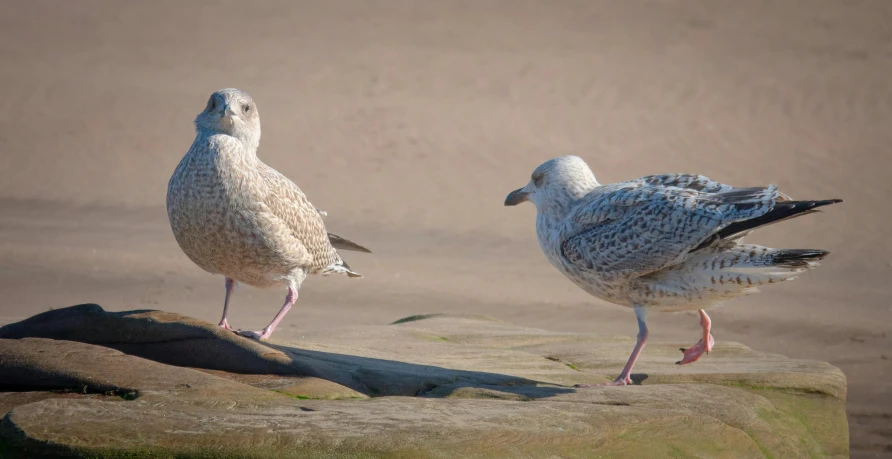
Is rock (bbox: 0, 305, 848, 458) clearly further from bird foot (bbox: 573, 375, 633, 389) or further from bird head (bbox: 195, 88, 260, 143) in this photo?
bird head (bbox: 195, 88, 260, 143)

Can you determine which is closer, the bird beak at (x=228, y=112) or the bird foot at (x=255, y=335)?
the bird foot at (x=255, y=335)

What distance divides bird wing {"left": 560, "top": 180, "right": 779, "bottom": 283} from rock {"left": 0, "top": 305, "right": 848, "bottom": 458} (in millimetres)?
743

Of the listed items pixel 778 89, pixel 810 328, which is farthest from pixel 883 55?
pixel 810 328

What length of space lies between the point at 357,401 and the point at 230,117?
2575 mm

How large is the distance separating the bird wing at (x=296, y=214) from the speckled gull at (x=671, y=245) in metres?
1.61

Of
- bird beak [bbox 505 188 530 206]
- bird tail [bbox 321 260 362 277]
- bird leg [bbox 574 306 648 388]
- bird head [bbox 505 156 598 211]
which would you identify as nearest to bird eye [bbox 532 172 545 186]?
bird head [bbox 505 156 598 211]

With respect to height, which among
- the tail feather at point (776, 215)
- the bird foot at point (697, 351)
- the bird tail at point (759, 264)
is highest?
the tail feather at point (776, 215)

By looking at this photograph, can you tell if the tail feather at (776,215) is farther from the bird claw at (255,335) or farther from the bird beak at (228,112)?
the bird beak at (228,112)

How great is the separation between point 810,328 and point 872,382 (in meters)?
2.01

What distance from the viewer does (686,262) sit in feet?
20.4

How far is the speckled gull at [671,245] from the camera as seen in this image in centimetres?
592

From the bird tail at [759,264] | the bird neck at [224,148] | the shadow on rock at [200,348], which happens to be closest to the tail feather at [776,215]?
the bird tail at [759,264]

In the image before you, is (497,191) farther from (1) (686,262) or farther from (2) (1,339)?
(2) (1,339)

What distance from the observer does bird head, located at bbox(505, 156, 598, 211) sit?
6930mm
